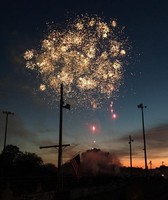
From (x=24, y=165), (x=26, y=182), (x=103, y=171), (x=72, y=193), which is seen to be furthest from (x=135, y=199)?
(x=103, y=171)

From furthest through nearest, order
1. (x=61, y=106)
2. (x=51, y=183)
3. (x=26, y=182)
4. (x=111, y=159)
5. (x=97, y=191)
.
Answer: (x=111, y=159) → (x=97, y=191) → (x=51, y=183) → (x=26, y=182) → (x=61, y=106)

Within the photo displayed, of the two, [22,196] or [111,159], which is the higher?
[111,159]

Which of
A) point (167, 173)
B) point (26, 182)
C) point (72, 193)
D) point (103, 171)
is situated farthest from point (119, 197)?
point (167, 173)

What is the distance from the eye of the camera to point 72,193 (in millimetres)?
30984

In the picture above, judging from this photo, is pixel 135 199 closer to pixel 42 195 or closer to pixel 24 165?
pixel 42 195

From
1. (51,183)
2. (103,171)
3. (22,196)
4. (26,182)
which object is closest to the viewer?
(22,196)

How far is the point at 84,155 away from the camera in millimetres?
70938

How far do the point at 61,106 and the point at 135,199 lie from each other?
1541 centimetres

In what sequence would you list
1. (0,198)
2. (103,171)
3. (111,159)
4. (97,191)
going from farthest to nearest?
(111,159)
(103,171)
(97,191)
(0,198)

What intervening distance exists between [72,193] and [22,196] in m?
7.92

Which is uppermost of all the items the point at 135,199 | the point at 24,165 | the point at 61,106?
the point at 61,106

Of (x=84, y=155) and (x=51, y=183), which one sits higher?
(x=84, y=155)

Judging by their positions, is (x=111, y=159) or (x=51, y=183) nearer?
(x=51, y=183)

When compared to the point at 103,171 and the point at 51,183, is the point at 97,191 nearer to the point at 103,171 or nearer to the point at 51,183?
the point at 51,183
